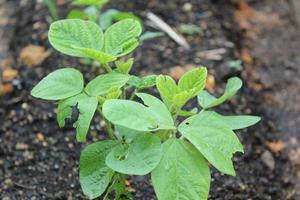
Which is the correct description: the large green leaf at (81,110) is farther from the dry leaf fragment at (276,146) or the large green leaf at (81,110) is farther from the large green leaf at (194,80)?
the dry leaf fragment at (276,146)

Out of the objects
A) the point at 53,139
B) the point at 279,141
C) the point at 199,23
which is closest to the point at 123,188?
the point at 53,139

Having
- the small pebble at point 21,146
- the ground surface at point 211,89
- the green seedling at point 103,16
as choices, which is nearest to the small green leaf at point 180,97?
the ground surface at point 211,89

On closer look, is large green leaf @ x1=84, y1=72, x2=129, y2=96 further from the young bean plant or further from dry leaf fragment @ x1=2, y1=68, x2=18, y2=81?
dry leaf fragment @ x1=2, y1=68, x2=18, y2=81

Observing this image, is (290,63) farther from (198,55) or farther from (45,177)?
(45,177)

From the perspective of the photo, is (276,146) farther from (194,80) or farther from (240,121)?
(194,80)

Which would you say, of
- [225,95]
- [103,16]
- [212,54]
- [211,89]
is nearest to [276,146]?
[211,89]

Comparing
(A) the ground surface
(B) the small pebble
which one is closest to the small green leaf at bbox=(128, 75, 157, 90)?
(A) the ground surface
